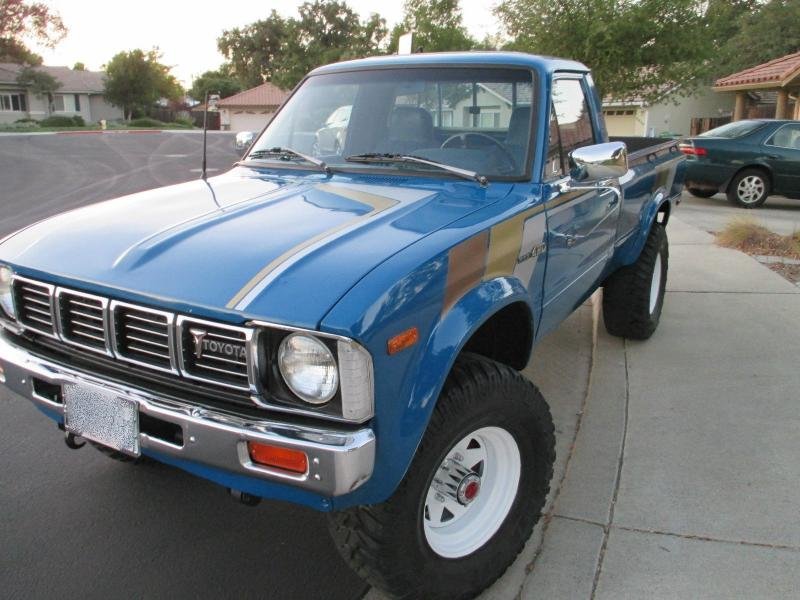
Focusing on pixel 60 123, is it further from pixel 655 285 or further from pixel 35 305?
pixel 35 305

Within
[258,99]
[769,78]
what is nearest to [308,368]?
[769,78]

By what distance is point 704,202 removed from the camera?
13.0 metres

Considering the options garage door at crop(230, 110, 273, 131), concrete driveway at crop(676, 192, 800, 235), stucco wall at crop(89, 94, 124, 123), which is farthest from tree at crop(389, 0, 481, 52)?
stucco wall at crop(89, 94, 124, 123)

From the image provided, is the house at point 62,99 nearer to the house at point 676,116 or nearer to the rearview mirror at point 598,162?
the house at point 676,116

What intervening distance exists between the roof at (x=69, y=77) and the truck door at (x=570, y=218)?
2316 inches

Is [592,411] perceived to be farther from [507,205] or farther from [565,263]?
[507,205]

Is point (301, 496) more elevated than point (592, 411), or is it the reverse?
point (301, 496)

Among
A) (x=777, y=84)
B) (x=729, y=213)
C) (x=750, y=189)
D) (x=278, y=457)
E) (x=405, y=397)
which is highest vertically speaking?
(x=777, y=84)

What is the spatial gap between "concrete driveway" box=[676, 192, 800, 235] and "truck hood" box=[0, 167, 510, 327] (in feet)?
26.2

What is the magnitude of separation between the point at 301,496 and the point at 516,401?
856 millimetres

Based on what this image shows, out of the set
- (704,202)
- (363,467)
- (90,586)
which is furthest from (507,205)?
(704,202)

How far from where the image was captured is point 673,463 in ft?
11.1

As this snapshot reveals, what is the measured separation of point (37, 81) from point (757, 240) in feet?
184

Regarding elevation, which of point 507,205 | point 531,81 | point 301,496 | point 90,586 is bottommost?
point 90,586
